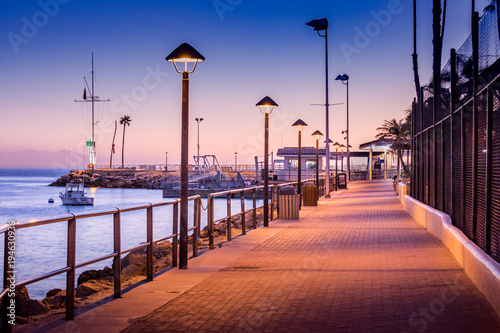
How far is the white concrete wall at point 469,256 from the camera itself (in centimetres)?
695

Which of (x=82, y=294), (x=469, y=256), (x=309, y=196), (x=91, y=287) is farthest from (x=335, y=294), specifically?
(x=309, y=196)

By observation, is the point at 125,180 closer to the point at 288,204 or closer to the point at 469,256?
the point at 288,204

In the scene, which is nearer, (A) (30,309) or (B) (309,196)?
(A) (30,309)

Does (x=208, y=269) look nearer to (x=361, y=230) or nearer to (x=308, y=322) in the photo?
(x=308, y=322)

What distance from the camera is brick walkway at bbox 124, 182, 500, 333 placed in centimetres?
625

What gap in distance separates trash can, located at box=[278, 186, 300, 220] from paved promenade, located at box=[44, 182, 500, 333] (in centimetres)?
582

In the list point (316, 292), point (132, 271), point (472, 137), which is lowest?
point (132, 271)

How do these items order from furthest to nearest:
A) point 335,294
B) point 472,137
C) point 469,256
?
point 472,137 → point 469,256 → point 335,294

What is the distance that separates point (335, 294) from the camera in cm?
779

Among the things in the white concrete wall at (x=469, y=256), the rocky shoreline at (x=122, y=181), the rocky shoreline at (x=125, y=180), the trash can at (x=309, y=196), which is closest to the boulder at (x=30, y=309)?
the white concrete wall at (x=469, y=256)

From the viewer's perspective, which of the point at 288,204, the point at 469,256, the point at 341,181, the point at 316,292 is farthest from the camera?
the point at 341,181

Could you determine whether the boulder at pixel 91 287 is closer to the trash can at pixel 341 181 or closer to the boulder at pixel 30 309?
the boulder at pixel 30 309

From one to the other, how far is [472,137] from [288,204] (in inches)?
409

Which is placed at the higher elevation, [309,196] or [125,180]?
[309,196]
